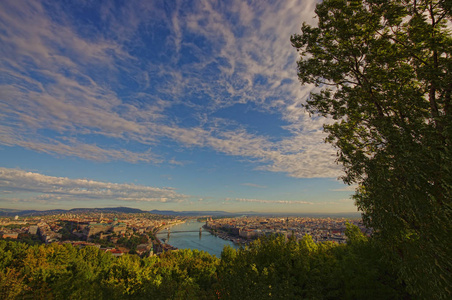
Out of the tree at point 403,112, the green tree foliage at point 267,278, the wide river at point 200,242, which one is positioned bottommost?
the wide river at point 200,242

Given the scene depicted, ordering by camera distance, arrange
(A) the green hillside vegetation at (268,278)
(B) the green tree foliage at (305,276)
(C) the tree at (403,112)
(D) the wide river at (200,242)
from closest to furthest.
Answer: (C) the tree at (403,112), (B) the green tree foliage at (305,276), (A) the green hillside vegetation at (268,278), (D) the wide river at (200,242)

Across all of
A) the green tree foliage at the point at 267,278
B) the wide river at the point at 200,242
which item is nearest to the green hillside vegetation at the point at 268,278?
the green tree foliage at the point at 267,278

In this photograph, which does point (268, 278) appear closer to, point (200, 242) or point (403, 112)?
point (403, 112)

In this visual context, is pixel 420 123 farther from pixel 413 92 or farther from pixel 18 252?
pixel 18 252

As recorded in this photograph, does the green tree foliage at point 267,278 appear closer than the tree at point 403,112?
No

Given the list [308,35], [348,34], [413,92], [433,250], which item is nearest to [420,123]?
[413,92]

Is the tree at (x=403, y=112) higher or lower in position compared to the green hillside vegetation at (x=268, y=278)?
higher

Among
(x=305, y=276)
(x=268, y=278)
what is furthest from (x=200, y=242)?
(x=268, y=278)

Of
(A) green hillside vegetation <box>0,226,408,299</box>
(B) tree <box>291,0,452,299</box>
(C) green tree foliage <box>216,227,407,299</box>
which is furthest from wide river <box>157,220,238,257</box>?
(B) tree <box>291,0,452,299</box>

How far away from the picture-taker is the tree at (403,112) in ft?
18.7

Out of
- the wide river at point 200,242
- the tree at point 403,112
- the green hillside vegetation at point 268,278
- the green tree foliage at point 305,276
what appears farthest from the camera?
the wide river at point 200,242

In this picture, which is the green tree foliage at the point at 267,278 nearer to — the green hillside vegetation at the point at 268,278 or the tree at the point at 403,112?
the green hillside vegetation at the point at 268,278

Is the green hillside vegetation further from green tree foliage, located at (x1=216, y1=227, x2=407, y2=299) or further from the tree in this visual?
the tree

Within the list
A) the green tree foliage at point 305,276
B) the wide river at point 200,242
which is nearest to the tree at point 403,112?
the green tree foliage at point 305,276
